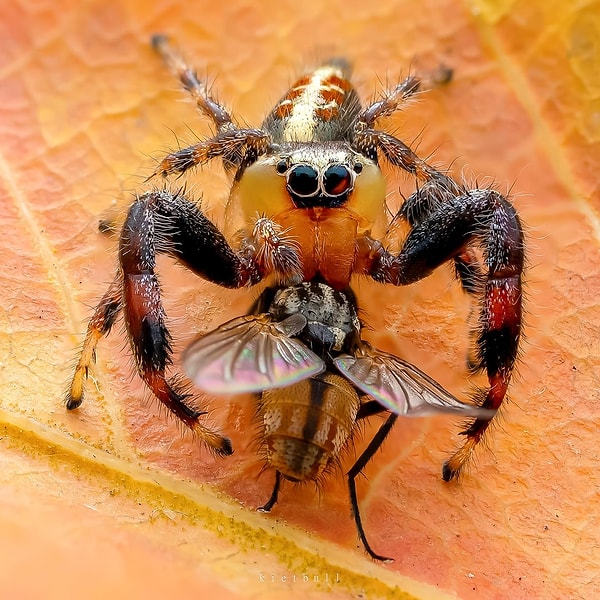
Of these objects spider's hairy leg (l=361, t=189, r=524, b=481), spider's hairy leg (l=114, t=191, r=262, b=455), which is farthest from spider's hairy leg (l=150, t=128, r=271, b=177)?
spider's hairy leg (l=361, t=189, r=524, b=481)

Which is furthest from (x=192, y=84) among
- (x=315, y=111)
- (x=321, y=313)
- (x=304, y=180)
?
(x=321, y=313)

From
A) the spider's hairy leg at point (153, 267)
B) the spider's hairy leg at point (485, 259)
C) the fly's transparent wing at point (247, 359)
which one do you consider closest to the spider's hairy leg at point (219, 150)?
the spider's hairy leg at point (153, 267)

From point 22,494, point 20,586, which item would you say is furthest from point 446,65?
point 20,586

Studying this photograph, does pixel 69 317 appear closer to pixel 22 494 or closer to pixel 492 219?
pixel 22 494

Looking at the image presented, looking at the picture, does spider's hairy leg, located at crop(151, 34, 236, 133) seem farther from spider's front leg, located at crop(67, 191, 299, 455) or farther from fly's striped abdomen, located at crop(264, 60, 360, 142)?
spider's front leg, located at crop(67, 191, 299, 455)

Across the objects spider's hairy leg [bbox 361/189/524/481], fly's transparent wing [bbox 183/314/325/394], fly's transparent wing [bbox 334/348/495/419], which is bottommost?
fly's transparent wing [bbox 183/314/325/394]

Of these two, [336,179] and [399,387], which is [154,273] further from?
[399,387]

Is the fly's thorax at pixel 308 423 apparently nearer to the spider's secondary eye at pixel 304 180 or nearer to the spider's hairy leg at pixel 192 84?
the spider's secondary eye at pixel 304 180
